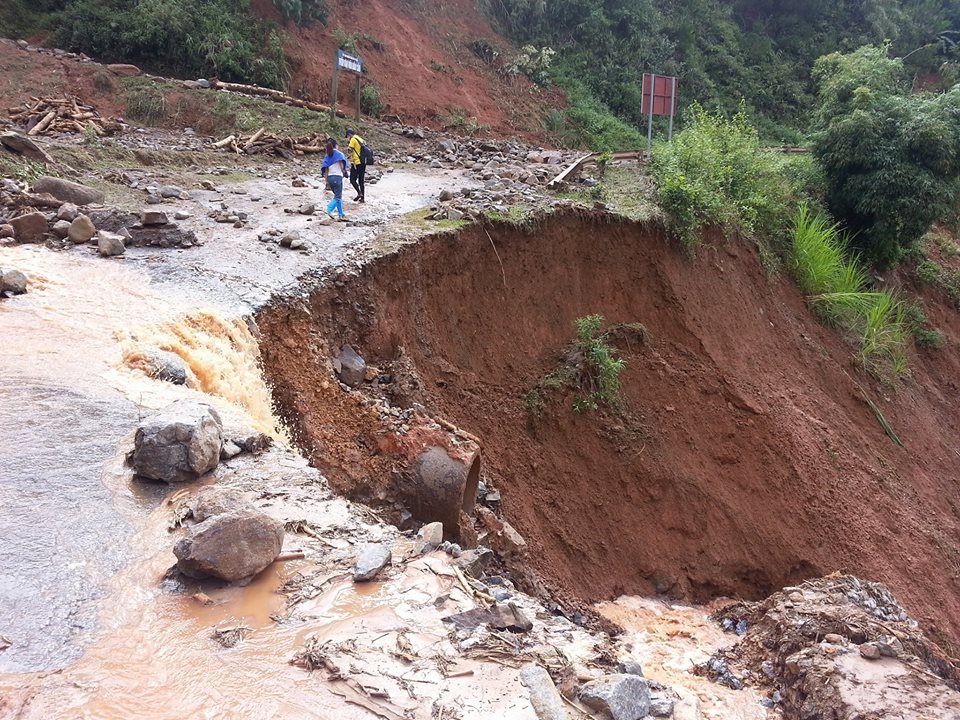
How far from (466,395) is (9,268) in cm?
531

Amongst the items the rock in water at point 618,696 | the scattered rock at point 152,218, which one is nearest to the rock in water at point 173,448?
the rock in water at point 618,696

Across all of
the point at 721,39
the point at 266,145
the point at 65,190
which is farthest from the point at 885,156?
the point at 721,39

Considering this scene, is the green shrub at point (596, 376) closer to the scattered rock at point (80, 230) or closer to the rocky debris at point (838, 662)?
the rocky debris at point (838, 662)

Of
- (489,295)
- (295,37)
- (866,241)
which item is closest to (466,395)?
(489,295)

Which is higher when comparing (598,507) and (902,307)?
(902,307)

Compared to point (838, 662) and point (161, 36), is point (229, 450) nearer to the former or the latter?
point (838, 662)

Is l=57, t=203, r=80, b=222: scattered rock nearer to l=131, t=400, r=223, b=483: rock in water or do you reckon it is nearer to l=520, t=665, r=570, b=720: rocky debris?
l=131, t=400, r=223, b=483: rock in water

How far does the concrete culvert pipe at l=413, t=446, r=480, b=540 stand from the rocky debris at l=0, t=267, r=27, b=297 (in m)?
4.27

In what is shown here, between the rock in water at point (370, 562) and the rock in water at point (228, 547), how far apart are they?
0.50 m

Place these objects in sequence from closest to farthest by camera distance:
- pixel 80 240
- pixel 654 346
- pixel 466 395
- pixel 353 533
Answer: pixel 353 533
pixel 80 240
pixel 466 395
pixel 654 346

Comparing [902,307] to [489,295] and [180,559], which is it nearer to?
[489,295]

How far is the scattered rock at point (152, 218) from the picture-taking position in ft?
28.9

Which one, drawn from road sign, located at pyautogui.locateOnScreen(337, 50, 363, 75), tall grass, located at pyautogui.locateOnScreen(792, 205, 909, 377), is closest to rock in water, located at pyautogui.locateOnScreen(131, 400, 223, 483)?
tall grass, located at pyautogui.locateOnScreen(792, 205, 909, 377)

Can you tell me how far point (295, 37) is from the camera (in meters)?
21.0
